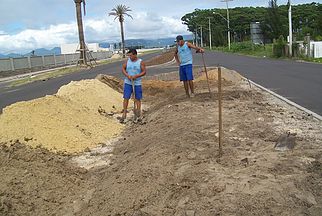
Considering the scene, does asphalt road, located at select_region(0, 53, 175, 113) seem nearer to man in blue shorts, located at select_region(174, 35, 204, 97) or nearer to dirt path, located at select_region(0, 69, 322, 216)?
man in blue shorts, located at select_region(174, 35, 204, 97)

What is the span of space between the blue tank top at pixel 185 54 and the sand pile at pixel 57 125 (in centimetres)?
245

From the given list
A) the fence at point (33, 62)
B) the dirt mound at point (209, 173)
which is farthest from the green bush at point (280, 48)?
the dirt mound at point (209, 173)

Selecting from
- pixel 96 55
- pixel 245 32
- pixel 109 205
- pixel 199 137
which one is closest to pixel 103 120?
pixel 199 137

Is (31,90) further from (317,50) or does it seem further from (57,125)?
(317,50)

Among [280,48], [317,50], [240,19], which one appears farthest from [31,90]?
[240,19]

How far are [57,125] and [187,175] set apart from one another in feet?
13.2

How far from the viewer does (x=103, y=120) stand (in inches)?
388

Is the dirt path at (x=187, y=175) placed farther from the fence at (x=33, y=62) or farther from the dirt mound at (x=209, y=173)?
the fence at (x=33, y=62)

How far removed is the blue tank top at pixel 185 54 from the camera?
11.2 m

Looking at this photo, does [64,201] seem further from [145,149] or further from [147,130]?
[147,130]

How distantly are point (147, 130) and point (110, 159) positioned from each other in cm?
172

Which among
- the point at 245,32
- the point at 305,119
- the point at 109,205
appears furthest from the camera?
the point at 245,32

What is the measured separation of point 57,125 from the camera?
27.4 feet

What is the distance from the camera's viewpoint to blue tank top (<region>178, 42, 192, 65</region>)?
11.2m
